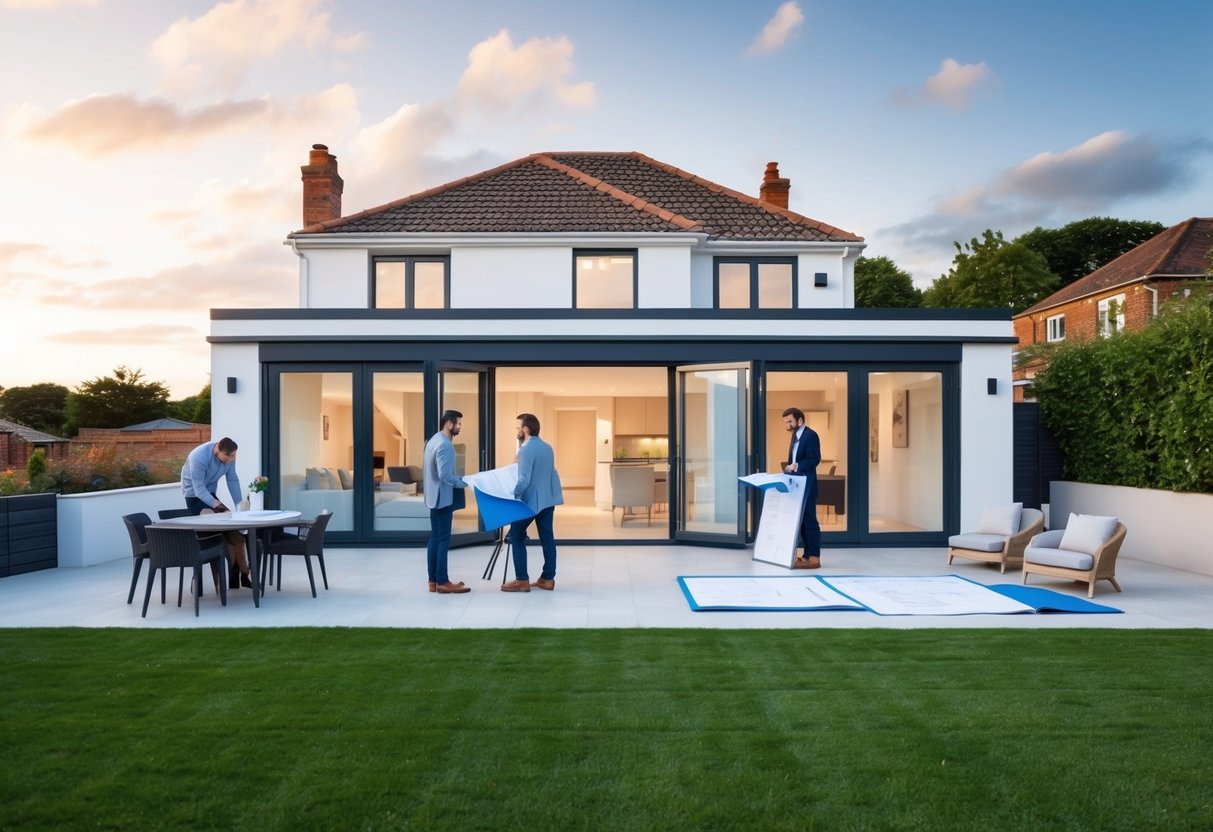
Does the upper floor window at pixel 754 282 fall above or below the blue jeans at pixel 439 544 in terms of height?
above

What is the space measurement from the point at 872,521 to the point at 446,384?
6.10 m

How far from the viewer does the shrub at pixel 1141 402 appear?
9.09 metres

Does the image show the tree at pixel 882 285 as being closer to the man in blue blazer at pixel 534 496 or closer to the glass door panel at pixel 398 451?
the glass door panel at pixel 398 451

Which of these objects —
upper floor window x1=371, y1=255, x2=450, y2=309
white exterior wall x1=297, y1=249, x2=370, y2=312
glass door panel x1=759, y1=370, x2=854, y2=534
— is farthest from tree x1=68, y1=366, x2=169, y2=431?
glass door panel x1=759, y1=370, x2=854, y2=534

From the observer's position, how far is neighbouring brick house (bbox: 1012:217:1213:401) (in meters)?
24.6

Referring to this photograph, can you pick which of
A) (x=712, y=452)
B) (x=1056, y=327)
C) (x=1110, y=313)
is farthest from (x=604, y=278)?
(x=1056, y=327)

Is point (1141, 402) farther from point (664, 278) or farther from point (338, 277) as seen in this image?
point (338, 277)

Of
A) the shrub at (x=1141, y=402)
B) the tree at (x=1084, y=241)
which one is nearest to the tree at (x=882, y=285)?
the tree at (x=1084, y=241)

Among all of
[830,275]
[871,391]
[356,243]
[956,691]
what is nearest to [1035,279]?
[830,275]

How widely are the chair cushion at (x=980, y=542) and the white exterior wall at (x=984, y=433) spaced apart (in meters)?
1.78

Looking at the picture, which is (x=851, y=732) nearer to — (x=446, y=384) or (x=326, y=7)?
(x=446, y=384)

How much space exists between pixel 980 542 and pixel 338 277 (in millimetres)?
10388

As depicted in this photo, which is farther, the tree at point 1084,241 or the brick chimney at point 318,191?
the tree at point 1084,241

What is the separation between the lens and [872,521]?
11.2 m
